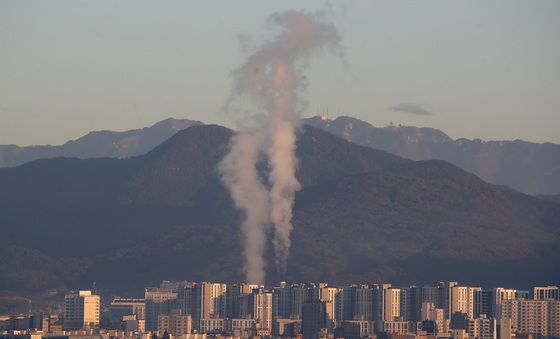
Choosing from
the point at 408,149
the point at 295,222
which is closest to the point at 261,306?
the point at 295,222

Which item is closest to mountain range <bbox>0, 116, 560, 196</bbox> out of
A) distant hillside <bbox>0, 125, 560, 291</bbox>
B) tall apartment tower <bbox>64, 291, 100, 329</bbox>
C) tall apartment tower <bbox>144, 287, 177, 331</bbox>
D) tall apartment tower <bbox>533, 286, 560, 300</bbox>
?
distant hillside <bbox>0, 125, 560, 291</bbox>

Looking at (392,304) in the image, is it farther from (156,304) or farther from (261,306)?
(156,304)

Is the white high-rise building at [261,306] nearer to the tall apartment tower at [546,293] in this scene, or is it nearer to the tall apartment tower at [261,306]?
the tall apartment tower at [261,306]

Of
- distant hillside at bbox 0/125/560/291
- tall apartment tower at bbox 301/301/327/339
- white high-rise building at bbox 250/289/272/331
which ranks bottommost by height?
tall apartment tower at bbox 301/301/327/339

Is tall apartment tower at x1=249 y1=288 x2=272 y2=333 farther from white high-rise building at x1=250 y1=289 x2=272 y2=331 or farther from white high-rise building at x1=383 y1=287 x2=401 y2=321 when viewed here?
white high-rise building at x1=383 y1=287 x2=401 y2=321

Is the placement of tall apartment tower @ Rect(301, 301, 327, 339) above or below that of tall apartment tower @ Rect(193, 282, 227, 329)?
below
